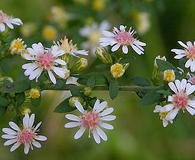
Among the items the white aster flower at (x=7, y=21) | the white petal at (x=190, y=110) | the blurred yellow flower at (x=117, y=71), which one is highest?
the white aster flower at (x=7, y=21)

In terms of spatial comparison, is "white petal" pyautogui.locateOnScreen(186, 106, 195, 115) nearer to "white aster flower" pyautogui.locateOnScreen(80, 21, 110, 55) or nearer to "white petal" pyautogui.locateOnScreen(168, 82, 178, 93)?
"white petal" pyautogui.locateOnScreen(168, 82, 178, 93)

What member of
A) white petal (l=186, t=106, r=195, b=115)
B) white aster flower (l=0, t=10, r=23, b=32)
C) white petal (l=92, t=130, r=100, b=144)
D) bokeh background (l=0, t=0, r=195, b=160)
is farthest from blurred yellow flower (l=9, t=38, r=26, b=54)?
bokeh background (l=0, t=0, r=195, b=160)

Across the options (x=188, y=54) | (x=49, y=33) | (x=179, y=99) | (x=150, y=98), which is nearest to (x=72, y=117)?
(x=150, y=98)

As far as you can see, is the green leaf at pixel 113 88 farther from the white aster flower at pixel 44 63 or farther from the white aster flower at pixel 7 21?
the white aster flower at pixel 7 21

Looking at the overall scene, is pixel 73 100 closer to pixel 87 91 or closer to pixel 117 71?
pixel 87 91

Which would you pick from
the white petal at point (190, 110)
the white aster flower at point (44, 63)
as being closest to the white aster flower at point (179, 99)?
the white petal at point (190, 110)

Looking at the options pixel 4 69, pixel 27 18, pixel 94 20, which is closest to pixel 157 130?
pixel 94 20
